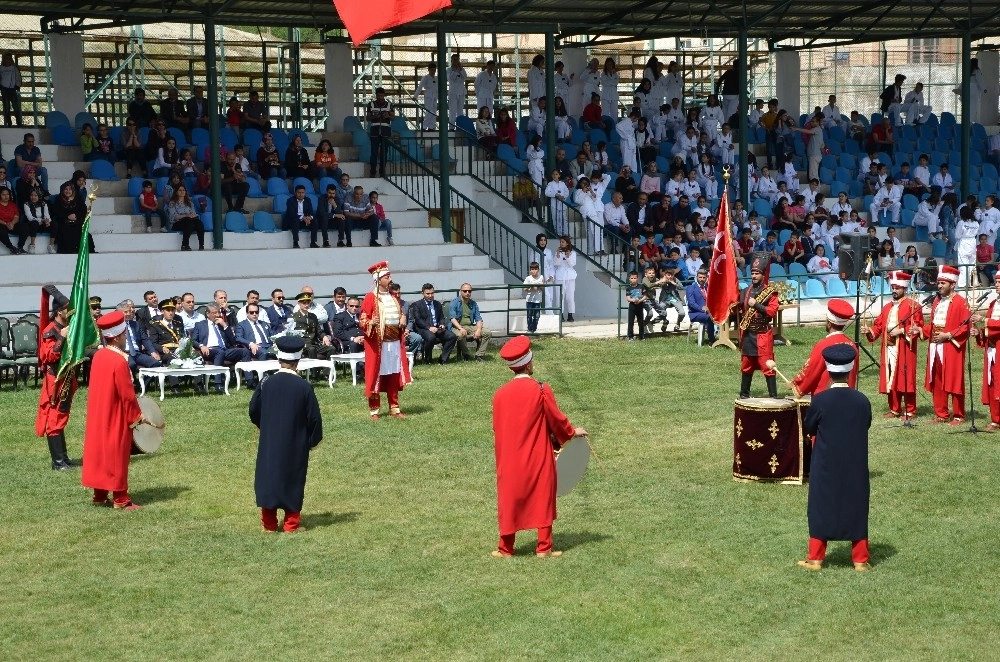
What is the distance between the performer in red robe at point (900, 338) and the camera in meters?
16.7

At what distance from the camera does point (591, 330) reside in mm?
26219

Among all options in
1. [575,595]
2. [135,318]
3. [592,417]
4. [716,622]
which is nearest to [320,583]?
[575,595]

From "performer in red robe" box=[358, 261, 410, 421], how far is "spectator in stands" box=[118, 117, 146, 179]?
10.5 metres

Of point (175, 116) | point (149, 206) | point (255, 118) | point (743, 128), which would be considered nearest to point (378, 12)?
point (149, 206)

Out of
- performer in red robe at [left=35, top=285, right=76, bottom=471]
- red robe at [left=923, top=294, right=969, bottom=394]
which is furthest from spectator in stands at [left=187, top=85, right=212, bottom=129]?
red robe at [left=923, top=294, right=969, bottom=394]

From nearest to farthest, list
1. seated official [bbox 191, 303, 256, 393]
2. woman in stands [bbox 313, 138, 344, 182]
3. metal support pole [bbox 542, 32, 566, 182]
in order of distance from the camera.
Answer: seated official [bbox 191, 303, 256, 393] → woman in stands [bbox 313, 138, 344, 182] → metal support pole [bbox 542, 32, 566, 182]

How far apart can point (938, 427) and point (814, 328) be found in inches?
377

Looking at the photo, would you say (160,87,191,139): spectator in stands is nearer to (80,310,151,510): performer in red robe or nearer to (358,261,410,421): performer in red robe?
(358,261,410,421): performer in red robe

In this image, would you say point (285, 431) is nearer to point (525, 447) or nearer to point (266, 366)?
point (525, 447)

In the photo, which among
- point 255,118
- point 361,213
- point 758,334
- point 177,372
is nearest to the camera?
point 758,334

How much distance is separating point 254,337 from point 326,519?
8.16 m

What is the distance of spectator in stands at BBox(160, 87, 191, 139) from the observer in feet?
91.4

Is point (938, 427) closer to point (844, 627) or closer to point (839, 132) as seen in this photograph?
point (844, 627)

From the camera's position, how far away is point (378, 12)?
43.2 ft
